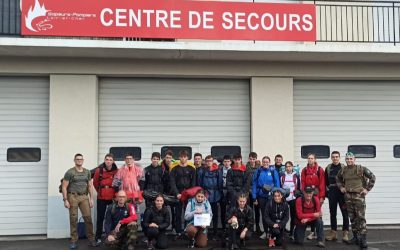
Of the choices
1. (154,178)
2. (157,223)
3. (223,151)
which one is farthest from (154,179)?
(223,151)

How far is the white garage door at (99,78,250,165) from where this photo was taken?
10.2 m

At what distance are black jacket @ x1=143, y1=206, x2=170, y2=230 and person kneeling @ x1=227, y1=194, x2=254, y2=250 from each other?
45.9 inches

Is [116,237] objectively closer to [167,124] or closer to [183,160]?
[183,160]

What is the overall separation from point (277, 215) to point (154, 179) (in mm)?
2465

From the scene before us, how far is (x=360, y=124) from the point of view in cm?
1076

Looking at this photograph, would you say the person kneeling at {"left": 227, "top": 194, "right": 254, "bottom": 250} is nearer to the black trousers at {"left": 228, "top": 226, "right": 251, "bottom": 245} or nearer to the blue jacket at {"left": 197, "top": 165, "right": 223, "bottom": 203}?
the black trousers at {"left": 228, "top": 226, "right": 251, "bottom": 245}

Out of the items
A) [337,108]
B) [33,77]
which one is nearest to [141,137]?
[33,77]

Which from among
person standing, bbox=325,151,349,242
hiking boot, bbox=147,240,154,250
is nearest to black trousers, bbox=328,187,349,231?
person standing, bbox=325,151,349,242

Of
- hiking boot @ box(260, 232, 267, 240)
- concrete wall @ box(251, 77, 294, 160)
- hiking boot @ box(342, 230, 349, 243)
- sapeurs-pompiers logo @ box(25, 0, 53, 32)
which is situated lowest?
hiking boot @ box(260, 232, 267, 240)

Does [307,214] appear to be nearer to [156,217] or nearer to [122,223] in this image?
[156,217]

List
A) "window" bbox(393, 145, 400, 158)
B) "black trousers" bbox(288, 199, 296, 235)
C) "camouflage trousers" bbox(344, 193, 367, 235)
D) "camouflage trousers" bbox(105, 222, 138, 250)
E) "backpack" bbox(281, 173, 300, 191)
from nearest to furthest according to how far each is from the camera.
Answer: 1. "camouflage trousers" bbox(105, 222, 138, 250)
2. "camouflage trousers" bbox(344, 193, 367, 235)
3. "black trousers" bbox(288, 199, 296, 235)
4. "backpack" bbox(281, 173, 300, 191)
5. "window" bbox(393, 145, 400, 158)

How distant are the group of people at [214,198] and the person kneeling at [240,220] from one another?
2 cm

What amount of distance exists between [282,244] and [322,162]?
2989mm

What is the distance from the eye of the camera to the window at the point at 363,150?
10.7 m
